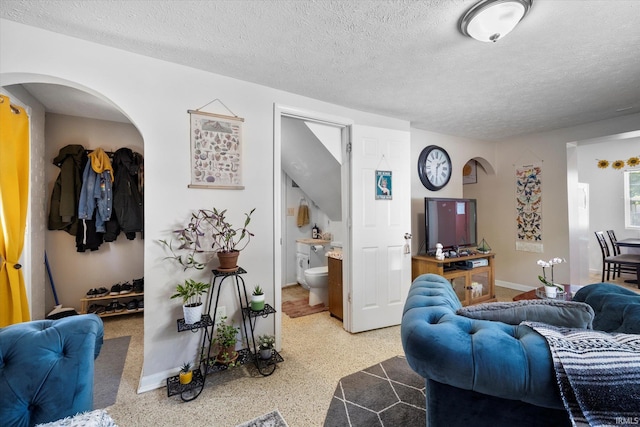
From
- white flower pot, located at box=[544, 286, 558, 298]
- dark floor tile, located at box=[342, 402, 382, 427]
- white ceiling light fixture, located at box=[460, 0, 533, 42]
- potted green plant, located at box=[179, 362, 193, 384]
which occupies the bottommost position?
dark floor tile, located at box=[342, 402, 382, 427]

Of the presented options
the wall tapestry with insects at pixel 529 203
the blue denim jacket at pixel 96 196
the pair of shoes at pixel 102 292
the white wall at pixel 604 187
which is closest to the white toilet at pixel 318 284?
the pair of shoes at pixel 102 292

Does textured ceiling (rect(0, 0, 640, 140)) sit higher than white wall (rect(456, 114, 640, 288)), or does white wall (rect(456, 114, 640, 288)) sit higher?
textured ceiling (rect(0, 0, 640, 140))

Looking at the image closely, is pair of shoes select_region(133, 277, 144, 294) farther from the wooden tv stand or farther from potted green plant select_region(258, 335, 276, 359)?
the wooden tv stand

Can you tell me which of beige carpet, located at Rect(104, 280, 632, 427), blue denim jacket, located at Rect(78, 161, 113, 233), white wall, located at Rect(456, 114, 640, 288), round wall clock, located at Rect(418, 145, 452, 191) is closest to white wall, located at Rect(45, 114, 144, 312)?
blue denim jacket, located at Rect(78, 161, 113, 233)

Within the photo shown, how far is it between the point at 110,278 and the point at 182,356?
1.93 m

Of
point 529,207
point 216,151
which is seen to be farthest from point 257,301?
point 529,207

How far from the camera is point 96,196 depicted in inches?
116

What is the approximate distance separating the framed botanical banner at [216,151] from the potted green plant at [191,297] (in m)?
0.74

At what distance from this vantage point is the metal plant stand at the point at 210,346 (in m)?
1.84

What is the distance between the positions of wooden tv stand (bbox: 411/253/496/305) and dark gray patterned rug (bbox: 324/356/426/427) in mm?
1379

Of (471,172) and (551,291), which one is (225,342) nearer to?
(551,291)

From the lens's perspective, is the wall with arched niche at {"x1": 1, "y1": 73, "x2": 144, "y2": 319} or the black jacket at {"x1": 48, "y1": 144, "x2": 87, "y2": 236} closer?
the wall with arched niche at {"x1": 1, "y1": 73, "x2": 144, "y2": 319}

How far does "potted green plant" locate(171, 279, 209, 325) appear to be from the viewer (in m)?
1.85

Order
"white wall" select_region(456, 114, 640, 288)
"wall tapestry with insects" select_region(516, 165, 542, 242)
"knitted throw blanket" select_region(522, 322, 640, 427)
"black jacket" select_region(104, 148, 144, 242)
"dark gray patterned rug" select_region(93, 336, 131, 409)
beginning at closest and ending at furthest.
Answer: "knitted throw blanket" select_region(522, 322, 640, 427)
"dark gray patterned rug" select_region(93, 336, 131, 409)
"black jacket" select_region(104, 148, 144, 242)
"white wall" select_region(456, 114, 640, 288)
"wall tapestry with insects" select_region(516, 165, 542, 242)
